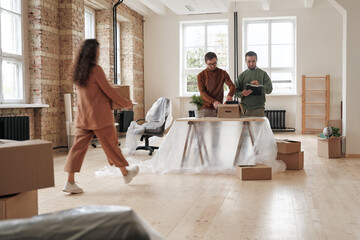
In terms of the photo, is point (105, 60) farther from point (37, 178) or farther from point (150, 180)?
point (37, 178)

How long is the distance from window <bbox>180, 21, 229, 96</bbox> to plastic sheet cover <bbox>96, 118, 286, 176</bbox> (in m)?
7.12

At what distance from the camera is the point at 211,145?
502 centimetres

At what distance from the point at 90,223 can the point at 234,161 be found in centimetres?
430

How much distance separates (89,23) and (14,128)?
4.45 metres

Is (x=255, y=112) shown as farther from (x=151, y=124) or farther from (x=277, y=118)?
(x=277, y=118)

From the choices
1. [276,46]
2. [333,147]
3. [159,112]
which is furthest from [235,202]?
[276,46]

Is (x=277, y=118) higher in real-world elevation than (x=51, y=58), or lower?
lower

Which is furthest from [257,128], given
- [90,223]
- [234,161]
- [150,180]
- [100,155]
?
[90,223]

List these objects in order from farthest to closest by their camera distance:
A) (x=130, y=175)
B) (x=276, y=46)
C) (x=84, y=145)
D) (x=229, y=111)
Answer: (x=276, y=46)
(x=229, y=111)
(x=130, y=175)
(x=84, y=145)

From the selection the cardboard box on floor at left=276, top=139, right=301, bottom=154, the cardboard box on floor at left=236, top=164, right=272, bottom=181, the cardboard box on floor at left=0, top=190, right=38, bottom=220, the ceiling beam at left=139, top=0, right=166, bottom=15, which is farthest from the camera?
the ceiling beam at left=139, top=0, right=166, bottom=15

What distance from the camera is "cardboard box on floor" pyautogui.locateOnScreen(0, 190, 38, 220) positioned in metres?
2.01

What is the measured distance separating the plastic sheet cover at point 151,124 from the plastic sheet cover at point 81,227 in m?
5.92

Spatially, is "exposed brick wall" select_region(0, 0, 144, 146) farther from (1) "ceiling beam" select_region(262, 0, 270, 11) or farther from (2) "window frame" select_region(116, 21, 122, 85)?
Result: (1) "ceiling beam" select_region(262, 0, 270, 11)

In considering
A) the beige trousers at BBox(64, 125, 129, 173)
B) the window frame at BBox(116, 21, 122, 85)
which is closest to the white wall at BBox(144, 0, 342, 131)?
the window frame at BBox(116, 21, 122, 85)
